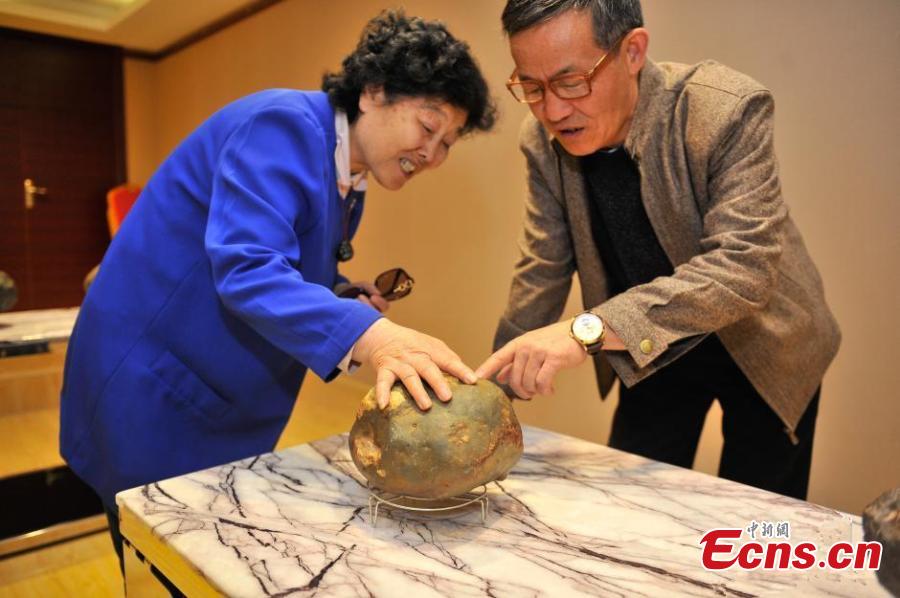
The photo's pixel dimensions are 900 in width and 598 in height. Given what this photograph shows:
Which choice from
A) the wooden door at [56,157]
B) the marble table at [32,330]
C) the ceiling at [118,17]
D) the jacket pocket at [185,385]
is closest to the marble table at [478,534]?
the jacket pocket at [185,385]

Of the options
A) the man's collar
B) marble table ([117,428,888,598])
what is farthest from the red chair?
the man's collar

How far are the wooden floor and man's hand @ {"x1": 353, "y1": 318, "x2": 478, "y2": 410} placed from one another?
5.62 ft

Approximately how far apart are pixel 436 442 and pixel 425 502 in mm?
189

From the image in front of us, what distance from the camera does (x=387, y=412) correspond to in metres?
1.05

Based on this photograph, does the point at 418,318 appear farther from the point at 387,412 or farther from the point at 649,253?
the point at 387,412

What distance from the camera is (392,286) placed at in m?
1.71

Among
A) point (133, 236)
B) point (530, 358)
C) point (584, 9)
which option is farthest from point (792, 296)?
point (133, 236)

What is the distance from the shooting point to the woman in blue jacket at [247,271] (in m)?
1.13

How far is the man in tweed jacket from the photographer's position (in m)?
1.27

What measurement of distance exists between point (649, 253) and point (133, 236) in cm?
108

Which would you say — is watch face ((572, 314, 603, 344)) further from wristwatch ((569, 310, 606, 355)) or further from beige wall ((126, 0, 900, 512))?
beige wall ((126, 0, 900, 512))

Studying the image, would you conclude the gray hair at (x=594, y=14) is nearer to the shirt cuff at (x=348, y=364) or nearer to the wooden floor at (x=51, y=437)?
the shirt cuff at (x=348, y=364)

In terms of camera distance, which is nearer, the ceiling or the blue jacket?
the blue jacket

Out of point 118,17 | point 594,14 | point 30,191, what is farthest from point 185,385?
point 30,191
